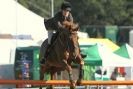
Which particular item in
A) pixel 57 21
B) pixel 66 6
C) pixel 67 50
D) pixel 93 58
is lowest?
pixel 67 50

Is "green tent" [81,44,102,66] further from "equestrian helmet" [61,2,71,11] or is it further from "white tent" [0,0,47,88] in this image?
"equestrian helmet" [61,2,71,11]

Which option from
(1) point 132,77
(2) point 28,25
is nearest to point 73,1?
(2) point 28,25

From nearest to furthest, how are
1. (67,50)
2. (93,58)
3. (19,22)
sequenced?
(67,50) → (93,58) → (19,22)

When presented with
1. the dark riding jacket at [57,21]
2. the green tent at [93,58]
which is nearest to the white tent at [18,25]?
the green tent at [93,58]

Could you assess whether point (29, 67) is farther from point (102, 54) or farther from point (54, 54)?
point (54, 54)

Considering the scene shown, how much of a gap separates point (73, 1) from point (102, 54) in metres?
85.2

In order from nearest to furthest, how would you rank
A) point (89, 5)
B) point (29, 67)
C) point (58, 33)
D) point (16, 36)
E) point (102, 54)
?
1. point (58, 33)
2. point (102, 54)
3. point (29, 67)
4. point (16, 36)
5. point (89, 5)

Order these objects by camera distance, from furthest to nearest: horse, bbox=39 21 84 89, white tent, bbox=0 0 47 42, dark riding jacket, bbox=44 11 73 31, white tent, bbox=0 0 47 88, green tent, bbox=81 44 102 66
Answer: white tent, bbox=0 0 47 42 → white tent, bbox=0 0 47 88 → green tent, bbox=81 44 102 66 → dark riding jacket, bbox=44 11 73 31 → horse, bbox=39 21 84 89

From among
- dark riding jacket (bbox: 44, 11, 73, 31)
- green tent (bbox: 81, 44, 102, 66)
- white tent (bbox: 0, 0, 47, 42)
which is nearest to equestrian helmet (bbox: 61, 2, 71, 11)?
dark riding jacket (bbox: 44, 11, 73, 31)

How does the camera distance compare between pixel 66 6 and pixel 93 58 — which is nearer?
pixel 66 6

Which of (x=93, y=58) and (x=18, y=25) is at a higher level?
(x=18, y=25)

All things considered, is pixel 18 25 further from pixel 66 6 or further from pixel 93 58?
pixel 66 6

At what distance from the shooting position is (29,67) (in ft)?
103

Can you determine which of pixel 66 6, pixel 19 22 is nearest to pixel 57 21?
pixel 66 6
